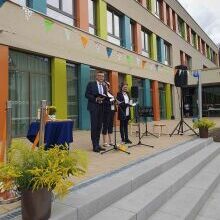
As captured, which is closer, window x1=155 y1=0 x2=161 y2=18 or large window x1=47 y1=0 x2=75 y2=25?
large window x1=47 y1=0 x2=75 y2=25

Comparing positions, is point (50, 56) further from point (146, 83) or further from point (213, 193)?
point (146, 83)

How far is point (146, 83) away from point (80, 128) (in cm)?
723

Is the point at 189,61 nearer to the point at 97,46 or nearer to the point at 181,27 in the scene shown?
the point at 181,27

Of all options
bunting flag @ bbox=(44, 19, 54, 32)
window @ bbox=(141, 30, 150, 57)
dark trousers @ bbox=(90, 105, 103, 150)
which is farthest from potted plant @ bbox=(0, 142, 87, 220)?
window @ bbox=(141, 30, 150, 57)

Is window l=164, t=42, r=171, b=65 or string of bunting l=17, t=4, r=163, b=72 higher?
window l=164, t=42, r=171, b=65

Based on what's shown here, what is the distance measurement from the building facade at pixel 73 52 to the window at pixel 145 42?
0.06 metres

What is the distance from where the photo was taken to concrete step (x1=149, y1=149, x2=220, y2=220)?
368 centimetres

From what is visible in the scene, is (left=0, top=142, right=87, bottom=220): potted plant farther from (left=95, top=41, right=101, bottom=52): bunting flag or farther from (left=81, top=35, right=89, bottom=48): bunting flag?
(left=95, top=41, right=101, bottom=52): bunting flag

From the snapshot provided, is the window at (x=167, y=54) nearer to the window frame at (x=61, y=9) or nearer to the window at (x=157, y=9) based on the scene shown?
the window at (x=157, y=9)

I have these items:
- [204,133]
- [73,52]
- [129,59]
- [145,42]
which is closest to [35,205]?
[204,133]

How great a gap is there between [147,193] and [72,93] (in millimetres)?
8306

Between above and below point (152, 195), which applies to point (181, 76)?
above

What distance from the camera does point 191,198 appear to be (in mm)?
4266

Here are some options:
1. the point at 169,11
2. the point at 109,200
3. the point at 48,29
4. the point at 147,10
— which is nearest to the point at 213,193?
the point at 109,200
